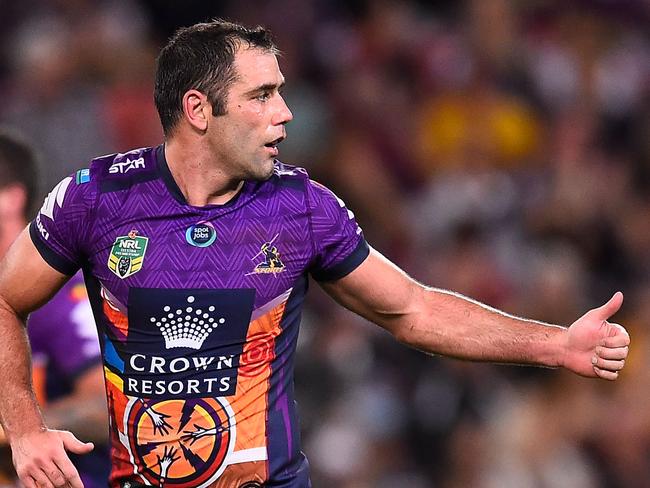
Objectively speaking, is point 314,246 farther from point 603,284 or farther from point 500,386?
point 603,284

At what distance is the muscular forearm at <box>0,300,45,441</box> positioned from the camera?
14.5ft

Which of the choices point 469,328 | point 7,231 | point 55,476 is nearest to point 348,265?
point 469,328

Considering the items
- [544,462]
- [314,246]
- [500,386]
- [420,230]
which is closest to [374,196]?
[420,230]

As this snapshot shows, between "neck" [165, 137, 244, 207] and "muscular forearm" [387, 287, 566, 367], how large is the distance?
2.46ft

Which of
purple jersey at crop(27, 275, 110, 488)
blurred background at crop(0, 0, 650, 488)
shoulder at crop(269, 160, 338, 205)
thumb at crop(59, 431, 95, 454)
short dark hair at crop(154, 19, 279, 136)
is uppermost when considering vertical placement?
short dark hair at crop(154, 19, 279, 136)

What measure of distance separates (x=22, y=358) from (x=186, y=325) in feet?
1.91

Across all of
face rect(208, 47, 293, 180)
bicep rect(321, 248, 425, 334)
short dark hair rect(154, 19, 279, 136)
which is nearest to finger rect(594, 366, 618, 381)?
bicep rect(321, 248, 425, 334)

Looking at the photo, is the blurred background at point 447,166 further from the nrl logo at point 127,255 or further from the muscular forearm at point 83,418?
the nrl logo at point 127,255

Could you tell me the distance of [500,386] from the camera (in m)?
8.84

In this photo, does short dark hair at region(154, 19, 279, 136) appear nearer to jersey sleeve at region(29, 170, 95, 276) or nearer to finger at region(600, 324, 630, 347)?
jersey sleeve at region(29, 170, 95, 276)

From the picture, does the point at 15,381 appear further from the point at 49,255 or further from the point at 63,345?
the point at 63,345

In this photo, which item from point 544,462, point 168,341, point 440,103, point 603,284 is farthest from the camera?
point 440,103

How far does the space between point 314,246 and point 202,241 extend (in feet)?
1.25

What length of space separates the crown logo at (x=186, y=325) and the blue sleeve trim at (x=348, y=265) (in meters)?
0.43
